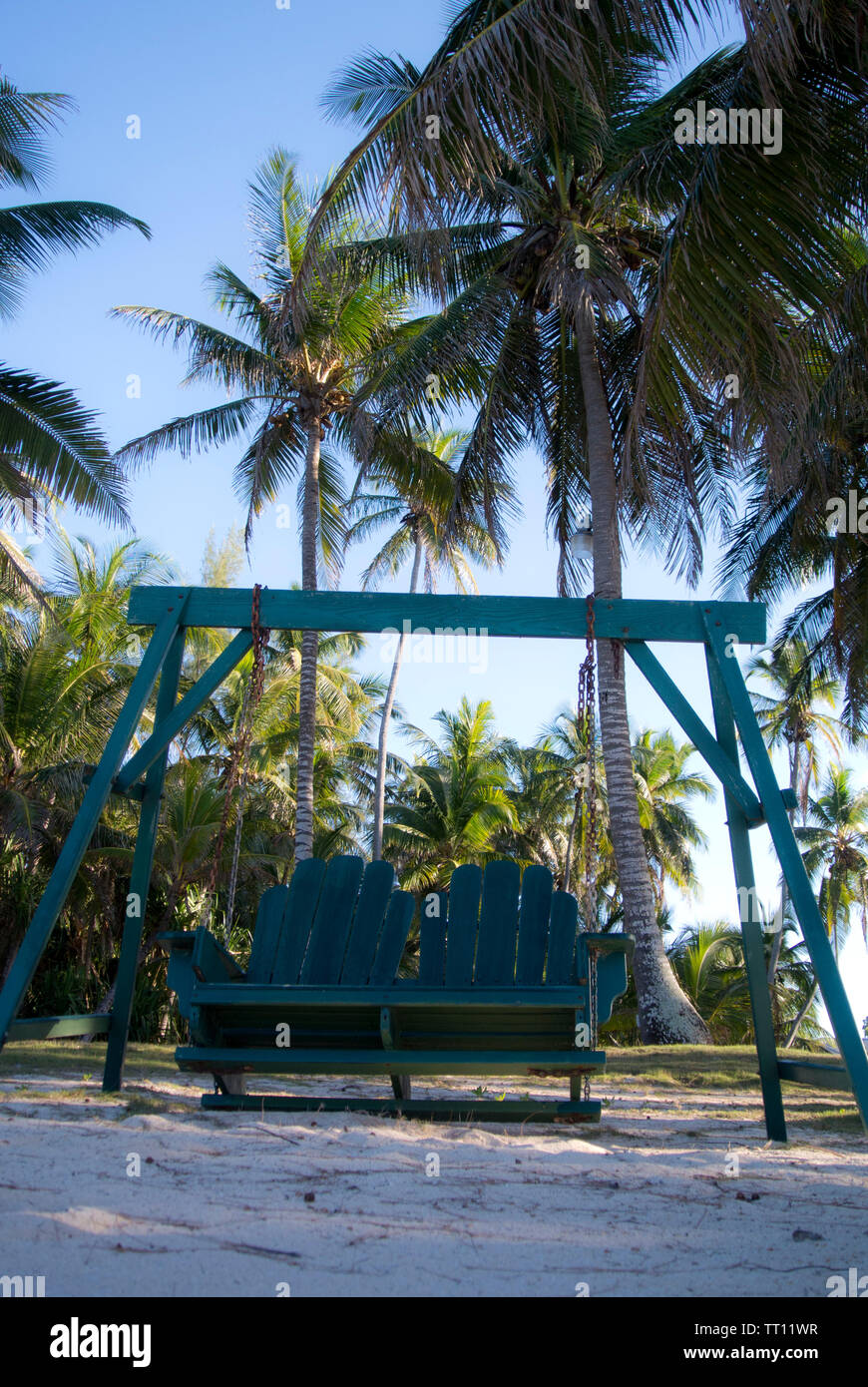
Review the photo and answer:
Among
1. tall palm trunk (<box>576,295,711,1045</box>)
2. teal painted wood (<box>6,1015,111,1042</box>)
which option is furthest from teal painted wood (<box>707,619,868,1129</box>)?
tall palm trunk (<box>576,295,711,1045</box>)

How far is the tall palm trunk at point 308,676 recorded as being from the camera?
1588cm

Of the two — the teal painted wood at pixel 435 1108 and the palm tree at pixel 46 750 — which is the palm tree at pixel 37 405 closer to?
the palm tree at pixel 46 750

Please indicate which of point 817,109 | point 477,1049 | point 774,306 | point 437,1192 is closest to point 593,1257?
point 437,1192

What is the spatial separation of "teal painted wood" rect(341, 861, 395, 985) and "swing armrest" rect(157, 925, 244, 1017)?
0.61 m

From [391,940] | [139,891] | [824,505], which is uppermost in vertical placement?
[824,505]

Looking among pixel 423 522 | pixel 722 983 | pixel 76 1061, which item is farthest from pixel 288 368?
pixel 722 983

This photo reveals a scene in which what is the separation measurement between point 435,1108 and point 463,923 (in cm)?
87

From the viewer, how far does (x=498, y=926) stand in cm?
467

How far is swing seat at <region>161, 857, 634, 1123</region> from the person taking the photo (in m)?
4.25

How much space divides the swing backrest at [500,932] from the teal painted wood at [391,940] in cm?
9

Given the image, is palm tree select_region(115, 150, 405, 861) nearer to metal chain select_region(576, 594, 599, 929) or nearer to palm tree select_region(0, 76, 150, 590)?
palm tree select_region(0, 76, 150, 590)

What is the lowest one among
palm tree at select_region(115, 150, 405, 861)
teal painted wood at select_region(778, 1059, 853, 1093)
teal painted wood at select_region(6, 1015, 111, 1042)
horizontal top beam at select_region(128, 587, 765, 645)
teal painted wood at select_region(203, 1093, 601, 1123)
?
teal painted wood at select_region(203, 1093, 601, 1123)

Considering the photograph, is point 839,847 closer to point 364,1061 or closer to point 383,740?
point 383,740
